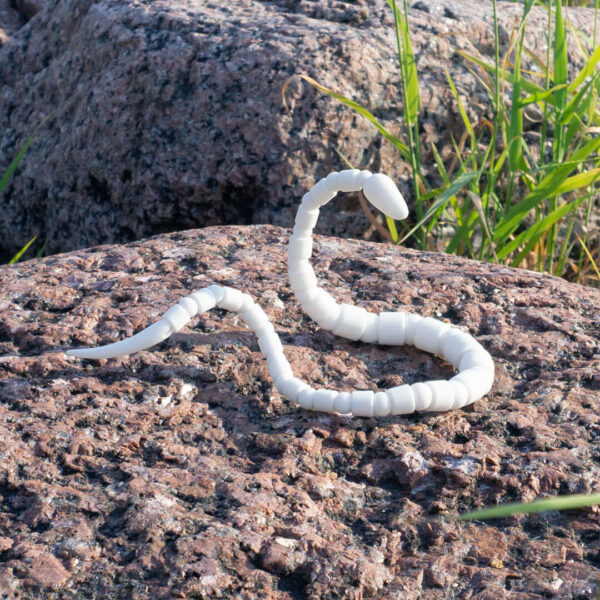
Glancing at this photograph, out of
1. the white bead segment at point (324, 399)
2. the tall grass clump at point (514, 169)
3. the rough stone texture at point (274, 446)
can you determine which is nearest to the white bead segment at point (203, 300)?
the rough stone texture at point (274, 446)

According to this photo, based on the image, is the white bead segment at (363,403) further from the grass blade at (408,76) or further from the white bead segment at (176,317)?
the grass blade at (408,76)

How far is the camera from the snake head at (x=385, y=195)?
1.56m

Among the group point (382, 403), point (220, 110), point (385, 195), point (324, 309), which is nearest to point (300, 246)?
point (324, 309)

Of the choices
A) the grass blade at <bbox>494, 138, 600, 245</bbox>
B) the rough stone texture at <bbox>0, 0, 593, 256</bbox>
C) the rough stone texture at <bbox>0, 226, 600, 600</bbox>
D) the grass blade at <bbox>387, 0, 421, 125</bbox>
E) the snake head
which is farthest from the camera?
the rough stone texture at <bbox>0, 0, 593, 256</bbox>

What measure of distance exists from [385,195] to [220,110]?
146cm

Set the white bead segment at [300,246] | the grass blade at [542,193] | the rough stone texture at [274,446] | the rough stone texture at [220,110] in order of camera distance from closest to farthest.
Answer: the rough stone texture at [274,446] < the white bead segment at [300,246] < the grass blade at [542,193] < the rough stone texture at [220,110]

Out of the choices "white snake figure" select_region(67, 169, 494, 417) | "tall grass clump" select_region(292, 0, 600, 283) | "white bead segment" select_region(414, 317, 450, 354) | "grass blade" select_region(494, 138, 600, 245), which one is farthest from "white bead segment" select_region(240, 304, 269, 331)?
"grass blade" select_region(494, 138, 600, 245)

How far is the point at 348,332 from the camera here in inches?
73.0

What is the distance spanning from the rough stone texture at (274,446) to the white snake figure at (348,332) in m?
0.05

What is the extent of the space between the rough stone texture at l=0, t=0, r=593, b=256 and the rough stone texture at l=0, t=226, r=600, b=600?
2.51 ft

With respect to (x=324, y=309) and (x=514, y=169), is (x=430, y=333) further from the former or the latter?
(x=514, y=169)

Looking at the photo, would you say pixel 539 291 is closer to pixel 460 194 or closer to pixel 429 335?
pixel 429 335

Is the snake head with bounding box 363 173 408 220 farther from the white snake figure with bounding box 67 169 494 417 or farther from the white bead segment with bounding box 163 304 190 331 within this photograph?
the white bead segment with bounding box 163 304 190 331

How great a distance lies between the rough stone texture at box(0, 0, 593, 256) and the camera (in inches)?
113
